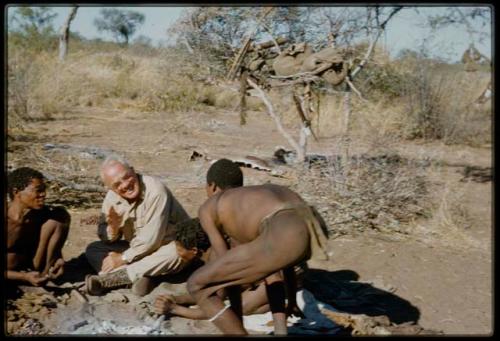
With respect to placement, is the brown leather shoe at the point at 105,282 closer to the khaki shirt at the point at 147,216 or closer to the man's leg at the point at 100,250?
the khaki shirt at the point at 147,216

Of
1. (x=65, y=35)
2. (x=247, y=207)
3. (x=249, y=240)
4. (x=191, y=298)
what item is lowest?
(x=191, y=298)

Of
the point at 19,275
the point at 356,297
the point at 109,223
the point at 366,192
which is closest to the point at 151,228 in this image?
the point at 109,223

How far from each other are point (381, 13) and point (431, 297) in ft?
15.9

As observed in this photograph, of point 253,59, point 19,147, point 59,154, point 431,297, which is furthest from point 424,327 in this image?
point 19,147

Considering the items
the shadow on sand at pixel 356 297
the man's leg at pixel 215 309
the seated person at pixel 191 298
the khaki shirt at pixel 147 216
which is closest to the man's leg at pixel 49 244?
the khaki shirt at pixel 147 216

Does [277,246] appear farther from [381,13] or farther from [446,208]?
[381,13]

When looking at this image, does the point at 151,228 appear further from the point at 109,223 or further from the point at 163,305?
the point at 163,305

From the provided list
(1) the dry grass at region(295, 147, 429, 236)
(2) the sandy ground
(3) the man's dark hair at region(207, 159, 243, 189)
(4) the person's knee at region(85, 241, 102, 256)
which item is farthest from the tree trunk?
(3) the man's dark hair at region(207, 159, 243, 189)

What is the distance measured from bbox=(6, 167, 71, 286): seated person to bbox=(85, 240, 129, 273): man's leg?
46cm

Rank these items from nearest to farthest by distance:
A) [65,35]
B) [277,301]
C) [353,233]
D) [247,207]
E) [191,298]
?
Result: [247,207] < [277,301] < [191,298] < [353,233] < [65,35]

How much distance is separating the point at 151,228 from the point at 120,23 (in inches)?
1530

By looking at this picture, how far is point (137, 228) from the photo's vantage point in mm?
4793

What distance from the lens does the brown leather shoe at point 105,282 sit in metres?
4.51

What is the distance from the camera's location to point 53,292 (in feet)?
14.6
